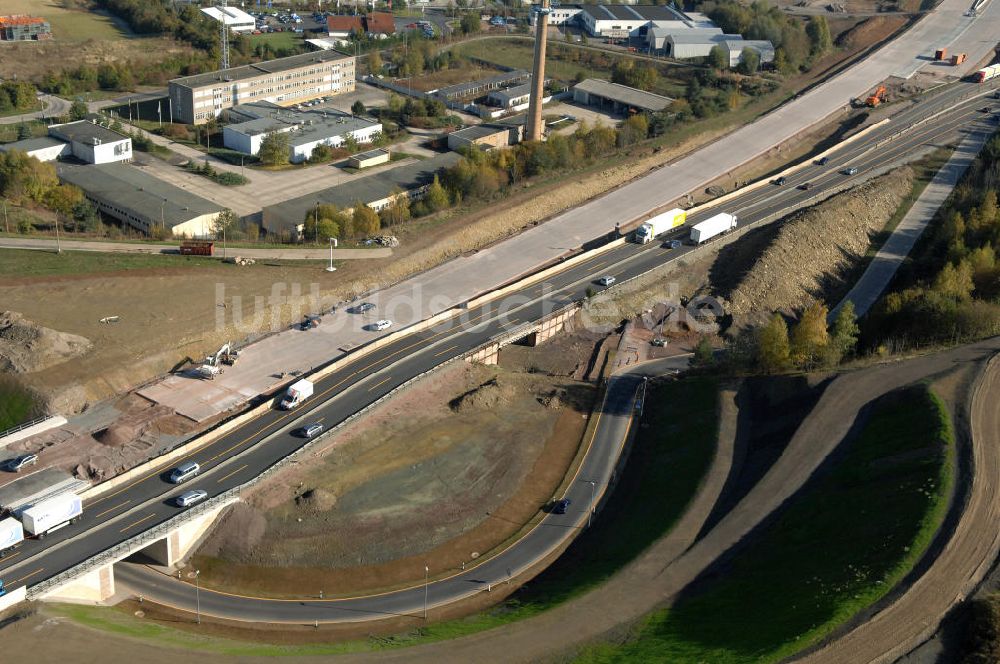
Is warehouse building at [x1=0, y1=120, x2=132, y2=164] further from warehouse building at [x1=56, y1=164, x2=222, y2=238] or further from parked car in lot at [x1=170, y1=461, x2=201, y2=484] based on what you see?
parked car in lot at [x1=170, y1=461, x2=201, y2=484]

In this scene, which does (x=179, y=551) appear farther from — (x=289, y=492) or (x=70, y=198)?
(x=70, y=198)

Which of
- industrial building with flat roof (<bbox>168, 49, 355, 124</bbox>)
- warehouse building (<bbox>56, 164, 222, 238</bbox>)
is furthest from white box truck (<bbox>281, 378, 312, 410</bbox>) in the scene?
industrial building with flat roof (<bbox>168, 49, 355, 124</bbox>)

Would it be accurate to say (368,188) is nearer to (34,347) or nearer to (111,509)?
(34,347)

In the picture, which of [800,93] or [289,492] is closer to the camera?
[289,492]

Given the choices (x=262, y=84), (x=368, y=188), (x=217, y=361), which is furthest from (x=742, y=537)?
(x=262, y=84)

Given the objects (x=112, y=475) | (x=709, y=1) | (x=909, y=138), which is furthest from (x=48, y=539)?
(x=709, y=1)

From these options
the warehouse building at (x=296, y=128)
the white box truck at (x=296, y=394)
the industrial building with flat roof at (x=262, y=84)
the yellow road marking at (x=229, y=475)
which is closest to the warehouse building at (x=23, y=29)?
the industrial building with flat roof at (x=262, y=84)
